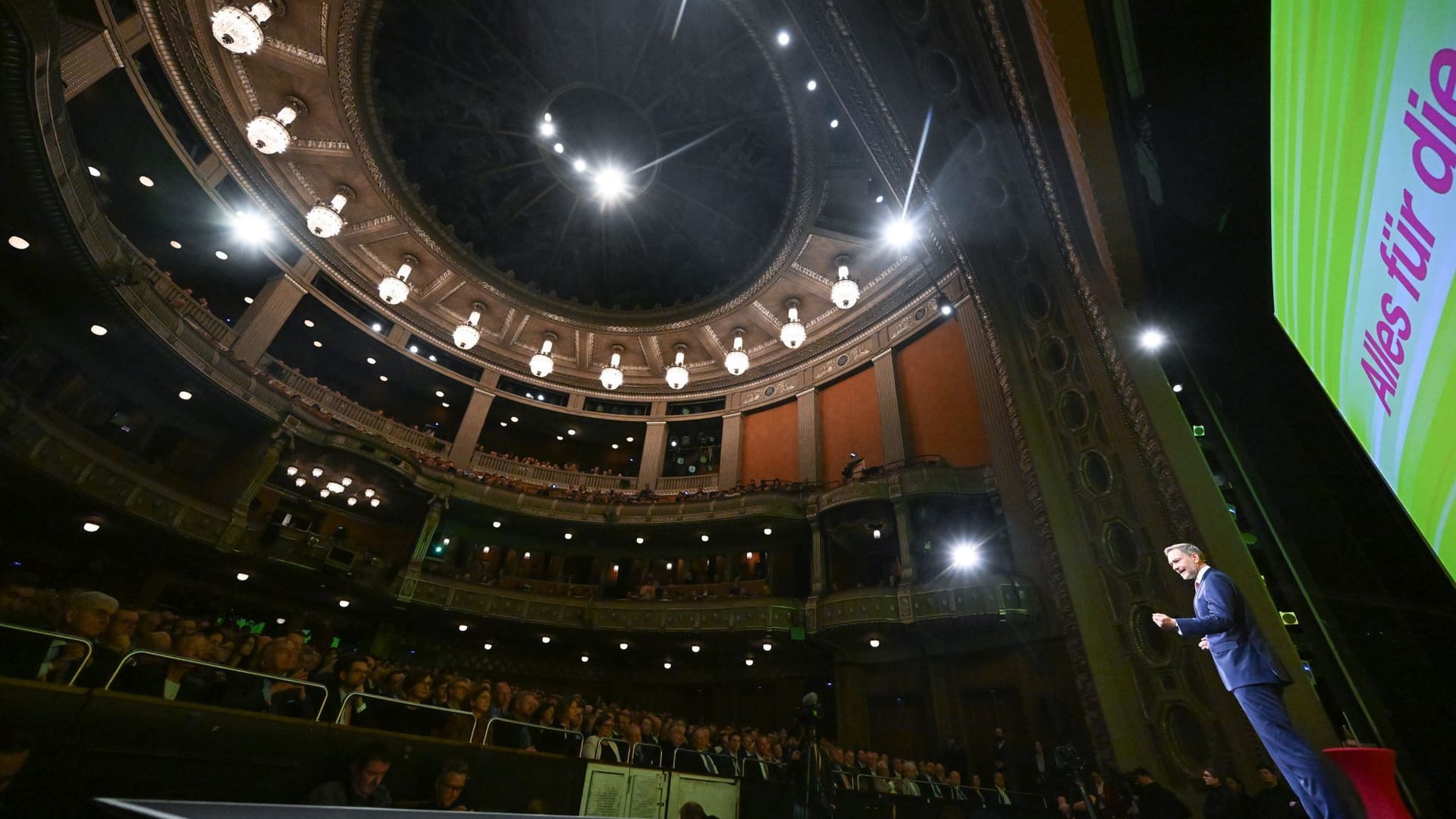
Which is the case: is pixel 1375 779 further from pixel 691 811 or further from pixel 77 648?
pixel 77 648

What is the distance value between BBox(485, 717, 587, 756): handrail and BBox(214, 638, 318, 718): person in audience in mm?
1703

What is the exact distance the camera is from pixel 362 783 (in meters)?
3.92

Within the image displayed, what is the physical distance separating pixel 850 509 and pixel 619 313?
11802mm

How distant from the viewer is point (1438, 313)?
133 centimetres

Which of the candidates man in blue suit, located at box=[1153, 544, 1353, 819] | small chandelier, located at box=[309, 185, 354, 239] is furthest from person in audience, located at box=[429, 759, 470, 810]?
small chandelier, located at box=[309, 185, 354, 239]

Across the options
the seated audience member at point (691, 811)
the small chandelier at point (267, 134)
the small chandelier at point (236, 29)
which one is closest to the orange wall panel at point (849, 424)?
the seated audience member at point (691, 811)

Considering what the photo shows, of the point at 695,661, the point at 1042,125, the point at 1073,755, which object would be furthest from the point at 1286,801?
the point at 695,661

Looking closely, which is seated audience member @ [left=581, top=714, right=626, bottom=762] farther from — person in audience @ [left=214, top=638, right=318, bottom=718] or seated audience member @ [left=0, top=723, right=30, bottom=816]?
seated audience member @ [left=0, top=723, right=30, bottom=816]

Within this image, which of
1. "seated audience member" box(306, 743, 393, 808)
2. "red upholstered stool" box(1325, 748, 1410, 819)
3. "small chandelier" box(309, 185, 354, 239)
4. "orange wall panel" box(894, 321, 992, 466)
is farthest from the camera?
"orange wall panel" box(894, 321, 992, 466)

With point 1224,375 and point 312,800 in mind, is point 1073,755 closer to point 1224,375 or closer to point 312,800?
point 1224,375

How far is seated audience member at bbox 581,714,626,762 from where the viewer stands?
6500 mm

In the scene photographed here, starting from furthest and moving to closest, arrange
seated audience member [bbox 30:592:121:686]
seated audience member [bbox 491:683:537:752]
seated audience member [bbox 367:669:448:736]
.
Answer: seated audience member [bbox 491:683:537:752]
seated audience member [bbox 367:669:448:736]
seated audience member [bbox 30:592:121:686]

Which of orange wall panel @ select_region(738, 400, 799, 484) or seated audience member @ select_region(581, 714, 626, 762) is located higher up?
orange wall panel @ select_region(738, 400, 799, 484)

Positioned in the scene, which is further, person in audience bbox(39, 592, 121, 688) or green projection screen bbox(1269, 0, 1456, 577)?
person in audience bbox(39, 592, 121, 688)
